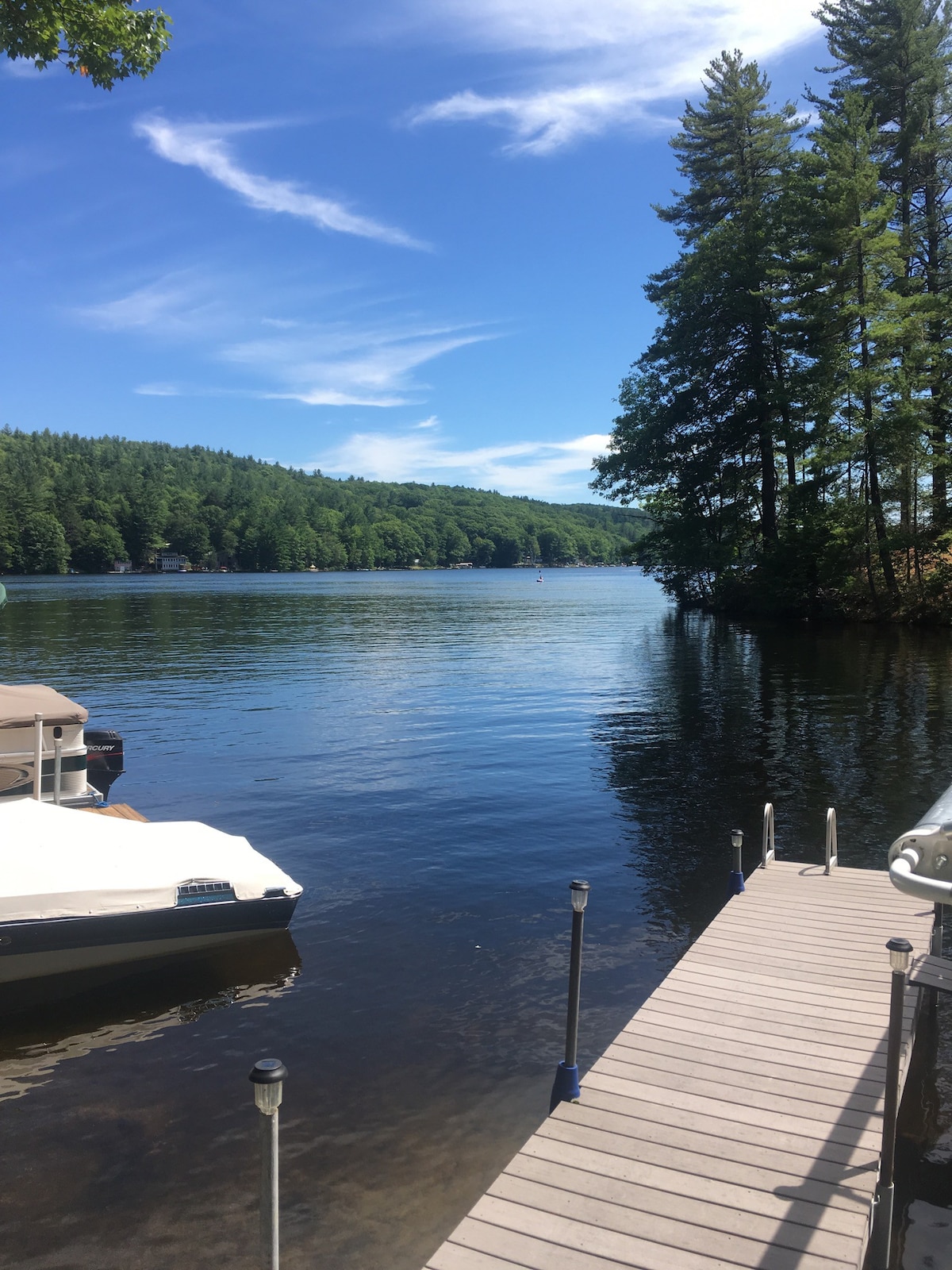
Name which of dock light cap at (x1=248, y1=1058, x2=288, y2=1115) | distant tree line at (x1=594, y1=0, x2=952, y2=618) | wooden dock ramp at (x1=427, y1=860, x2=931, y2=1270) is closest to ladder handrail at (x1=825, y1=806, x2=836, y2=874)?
wooden dock ramp at (x1=427, y1=860, x2=931, y2=1270)

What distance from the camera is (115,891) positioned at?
8.55m

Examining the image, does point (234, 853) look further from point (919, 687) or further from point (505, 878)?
point (919, 687)

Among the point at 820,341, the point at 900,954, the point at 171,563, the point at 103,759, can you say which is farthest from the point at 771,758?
the point at 171,563

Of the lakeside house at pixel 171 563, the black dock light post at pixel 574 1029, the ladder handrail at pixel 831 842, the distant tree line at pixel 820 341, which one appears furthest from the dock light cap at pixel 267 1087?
the lakeside house at pixel 171 563

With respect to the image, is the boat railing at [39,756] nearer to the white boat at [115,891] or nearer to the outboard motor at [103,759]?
the white boat at [115,891]

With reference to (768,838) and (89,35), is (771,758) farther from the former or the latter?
(89,35)

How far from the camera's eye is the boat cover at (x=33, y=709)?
1149cm

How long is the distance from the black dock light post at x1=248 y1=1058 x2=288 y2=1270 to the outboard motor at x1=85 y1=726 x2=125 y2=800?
489 inches

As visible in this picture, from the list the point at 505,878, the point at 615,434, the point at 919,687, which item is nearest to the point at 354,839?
the point at 505,878

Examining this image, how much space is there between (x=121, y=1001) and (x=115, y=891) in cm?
108

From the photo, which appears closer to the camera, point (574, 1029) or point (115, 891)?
point (574, 1029)

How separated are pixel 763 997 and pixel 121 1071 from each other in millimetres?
5298

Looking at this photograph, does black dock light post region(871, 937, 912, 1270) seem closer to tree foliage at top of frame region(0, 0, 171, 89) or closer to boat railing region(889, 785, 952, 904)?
boat railing region(889, 785, 952, 904)

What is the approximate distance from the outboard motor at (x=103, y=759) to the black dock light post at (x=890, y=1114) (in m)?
13.6
